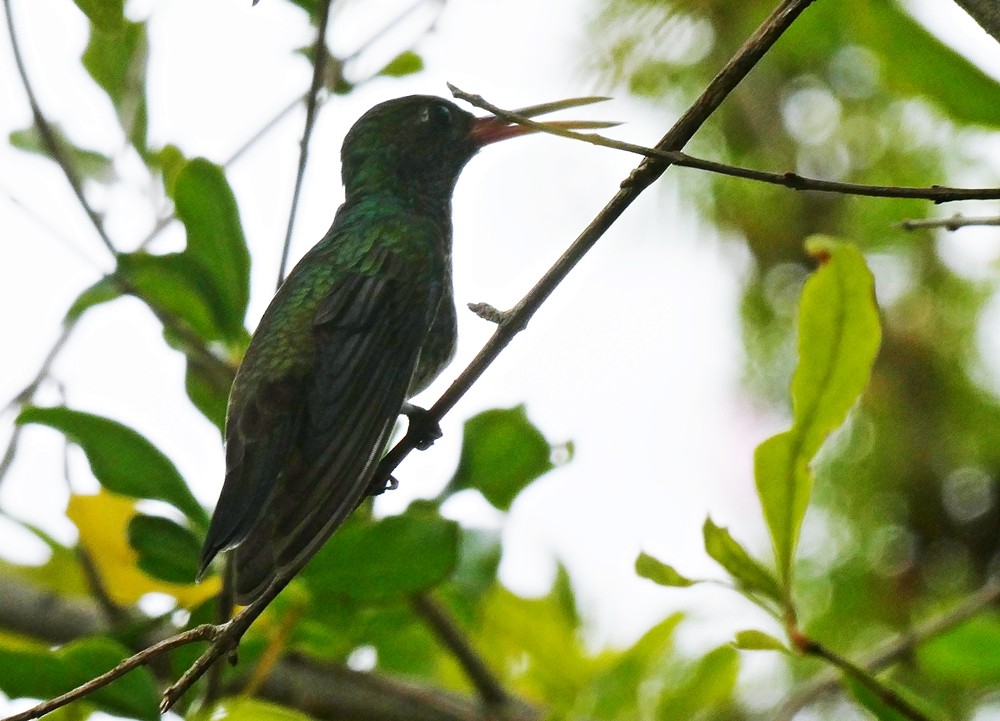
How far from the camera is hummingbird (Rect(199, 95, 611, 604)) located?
66.4 inches

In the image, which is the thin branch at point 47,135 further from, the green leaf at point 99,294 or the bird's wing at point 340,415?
the bird's wing at point 340,415

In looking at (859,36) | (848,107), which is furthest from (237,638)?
(848,107)

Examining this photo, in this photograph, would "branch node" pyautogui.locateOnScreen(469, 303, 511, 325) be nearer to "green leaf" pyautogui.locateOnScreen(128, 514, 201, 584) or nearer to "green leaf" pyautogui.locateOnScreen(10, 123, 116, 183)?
"green leaf" pyautogui.locateOnScreen(128, 514, 201, 584)

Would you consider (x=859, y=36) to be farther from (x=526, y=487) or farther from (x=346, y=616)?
Result: (x=346, y=616)

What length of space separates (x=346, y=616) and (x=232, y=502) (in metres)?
0.30

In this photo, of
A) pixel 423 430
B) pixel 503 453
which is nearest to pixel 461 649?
pixel 503 453

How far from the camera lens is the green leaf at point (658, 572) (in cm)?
142

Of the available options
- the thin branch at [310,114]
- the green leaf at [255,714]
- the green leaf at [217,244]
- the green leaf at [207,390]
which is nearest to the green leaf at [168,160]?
the green leaf at [217,244]

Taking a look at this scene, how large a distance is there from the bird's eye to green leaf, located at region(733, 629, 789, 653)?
1690 millimetres

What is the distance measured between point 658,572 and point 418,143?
160cm

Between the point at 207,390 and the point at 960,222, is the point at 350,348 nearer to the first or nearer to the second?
the point at 207,390

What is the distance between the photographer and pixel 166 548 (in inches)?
70.9

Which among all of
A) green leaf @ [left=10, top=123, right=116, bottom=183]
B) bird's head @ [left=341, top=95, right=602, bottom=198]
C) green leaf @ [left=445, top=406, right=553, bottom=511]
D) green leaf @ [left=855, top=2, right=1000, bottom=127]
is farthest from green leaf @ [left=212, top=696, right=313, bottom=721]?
bird's head @ [left=341, top=95, right=602, bottom=198]

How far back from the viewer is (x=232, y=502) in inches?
68.4
